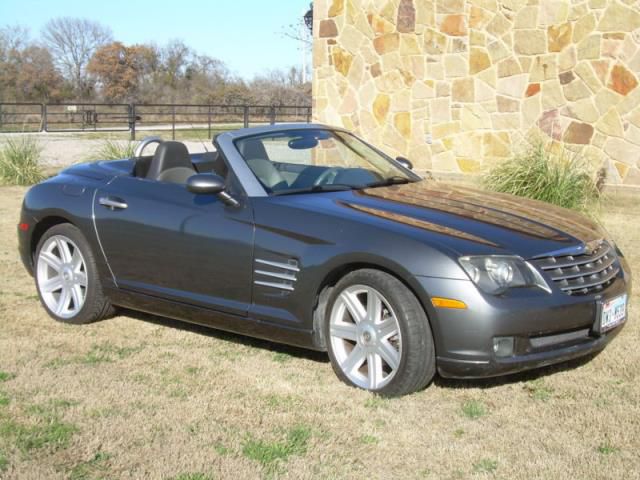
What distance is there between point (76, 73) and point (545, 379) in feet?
223

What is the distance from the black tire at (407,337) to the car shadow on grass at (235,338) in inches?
36.8

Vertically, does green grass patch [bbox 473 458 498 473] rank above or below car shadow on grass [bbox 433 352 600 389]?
above

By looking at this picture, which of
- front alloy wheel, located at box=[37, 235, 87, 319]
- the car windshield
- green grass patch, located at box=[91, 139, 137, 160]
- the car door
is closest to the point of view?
the car door

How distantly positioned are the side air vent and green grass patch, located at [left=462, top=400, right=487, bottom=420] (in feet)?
3.71

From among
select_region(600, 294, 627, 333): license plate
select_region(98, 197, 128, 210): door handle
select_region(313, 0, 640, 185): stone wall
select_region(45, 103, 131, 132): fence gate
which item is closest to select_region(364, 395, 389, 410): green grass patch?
select_region(600, 294, 627, 333): license plate

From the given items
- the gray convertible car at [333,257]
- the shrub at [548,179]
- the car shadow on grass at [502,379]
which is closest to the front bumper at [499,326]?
the gray convertible car at [333,257]

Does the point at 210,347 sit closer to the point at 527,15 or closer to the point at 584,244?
the point at 584,244

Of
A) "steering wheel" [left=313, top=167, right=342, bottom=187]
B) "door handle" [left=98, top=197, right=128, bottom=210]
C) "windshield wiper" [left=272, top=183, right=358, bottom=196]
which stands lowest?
"door handle" [left=98, top=197, right=128, bottom=210]

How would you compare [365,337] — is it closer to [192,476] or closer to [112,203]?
[192,476]

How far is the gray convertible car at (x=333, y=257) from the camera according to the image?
14.7ft

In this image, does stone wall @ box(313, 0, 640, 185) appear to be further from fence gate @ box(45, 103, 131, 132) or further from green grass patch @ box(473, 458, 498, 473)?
fence gate @ box(45, 103, 131, 132)

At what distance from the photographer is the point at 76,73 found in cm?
6888

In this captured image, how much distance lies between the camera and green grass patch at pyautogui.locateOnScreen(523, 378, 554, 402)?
4.76 metres

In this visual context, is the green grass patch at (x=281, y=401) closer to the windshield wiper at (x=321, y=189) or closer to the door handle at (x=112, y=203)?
the windshield wiper at (x=321, y=189)
